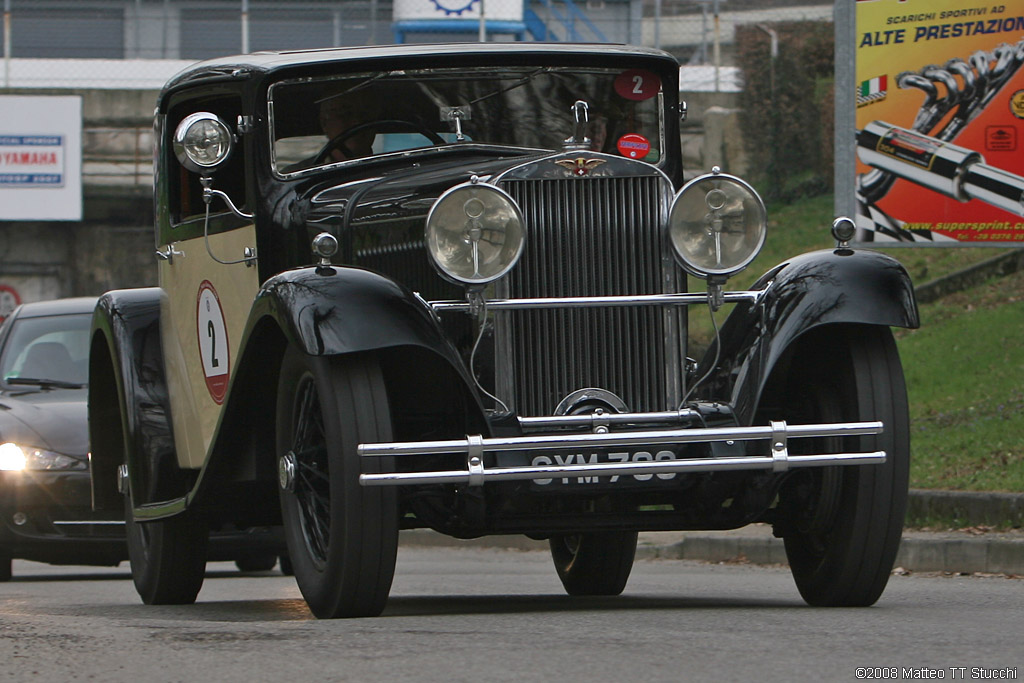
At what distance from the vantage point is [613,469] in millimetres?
5984

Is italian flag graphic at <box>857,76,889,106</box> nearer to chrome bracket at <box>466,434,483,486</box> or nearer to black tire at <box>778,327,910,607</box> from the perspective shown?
black tire at <box>778,327,910,607</box>

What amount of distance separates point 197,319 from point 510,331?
1.99m

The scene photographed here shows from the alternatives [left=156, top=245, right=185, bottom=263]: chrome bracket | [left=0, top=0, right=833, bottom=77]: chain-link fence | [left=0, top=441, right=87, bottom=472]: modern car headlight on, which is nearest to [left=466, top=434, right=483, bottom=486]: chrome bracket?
[left=156, top=245, right=185, bottom=263]: chrome bracket

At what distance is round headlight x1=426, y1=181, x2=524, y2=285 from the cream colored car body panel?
1.24m

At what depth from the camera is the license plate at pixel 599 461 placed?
605 cm

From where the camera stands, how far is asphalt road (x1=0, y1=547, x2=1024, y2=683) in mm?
4648

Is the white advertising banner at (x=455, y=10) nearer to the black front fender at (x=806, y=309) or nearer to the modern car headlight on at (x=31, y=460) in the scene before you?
the modern car headlight on at (x=31, y=460)

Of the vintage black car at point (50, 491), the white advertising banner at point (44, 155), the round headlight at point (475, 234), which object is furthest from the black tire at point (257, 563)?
the white advertising banner at point (44, 155)

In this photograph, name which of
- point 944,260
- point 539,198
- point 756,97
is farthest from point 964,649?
point 756,97

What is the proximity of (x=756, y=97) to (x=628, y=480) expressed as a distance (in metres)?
23.5

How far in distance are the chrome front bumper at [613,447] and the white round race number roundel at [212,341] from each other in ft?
5.60

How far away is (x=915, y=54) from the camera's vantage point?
14.4m

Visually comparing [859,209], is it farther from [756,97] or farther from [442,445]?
[756,97]

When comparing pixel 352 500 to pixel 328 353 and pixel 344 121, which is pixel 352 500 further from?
pixel 344 121
